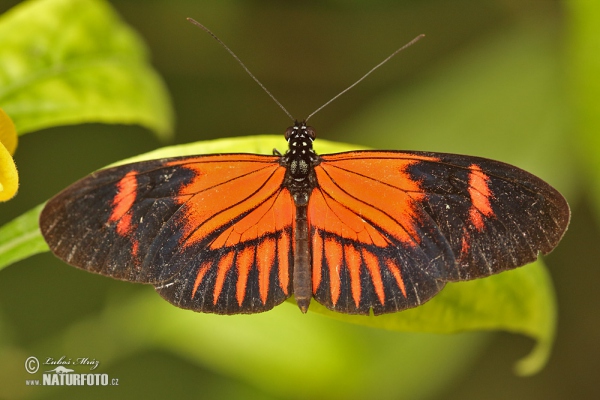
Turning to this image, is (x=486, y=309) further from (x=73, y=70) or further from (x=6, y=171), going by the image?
(x=73, y=70)

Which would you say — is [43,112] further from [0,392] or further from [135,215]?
[0,392]

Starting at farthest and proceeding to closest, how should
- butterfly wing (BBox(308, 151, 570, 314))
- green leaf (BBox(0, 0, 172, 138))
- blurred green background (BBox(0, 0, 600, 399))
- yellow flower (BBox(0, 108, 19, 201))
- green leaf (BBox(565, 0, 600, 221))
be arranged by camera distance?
blurred green background (BBox(0, 0, 600, 399)) → green leaf (BBox(565, 0, 600, 221)) → green leaf (BBox(0, 0, 172, 138)) → butterfly wing (BBox(308, 151, 570, 314)) → yellow flower (BBox(0, 108, 19, 201))

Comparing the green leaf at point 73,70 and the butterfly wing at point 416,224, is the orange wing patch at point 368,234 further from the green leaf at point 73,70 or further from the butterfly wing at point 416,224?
the green leaf at point 73,70

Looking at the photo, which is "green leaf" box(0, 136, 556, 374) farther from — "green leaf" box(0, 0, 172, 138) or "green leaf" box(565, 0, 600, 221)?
"green leaf" box(565, 0, 600, 221)

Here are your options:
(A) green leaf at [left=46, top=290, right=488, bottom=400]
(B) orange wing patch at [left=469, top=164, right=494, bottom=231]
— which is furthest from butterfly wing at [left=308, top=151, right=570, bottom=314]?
(A) green leaf at [left=46, top=290, right=488, bottom=400]

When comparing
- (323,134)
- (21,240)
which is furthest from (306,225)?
(323,134)

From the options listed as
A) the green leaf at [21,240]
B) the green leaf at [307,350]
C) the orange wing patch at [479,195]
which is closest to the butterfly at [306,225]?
the orange wing patch at [479,195]
